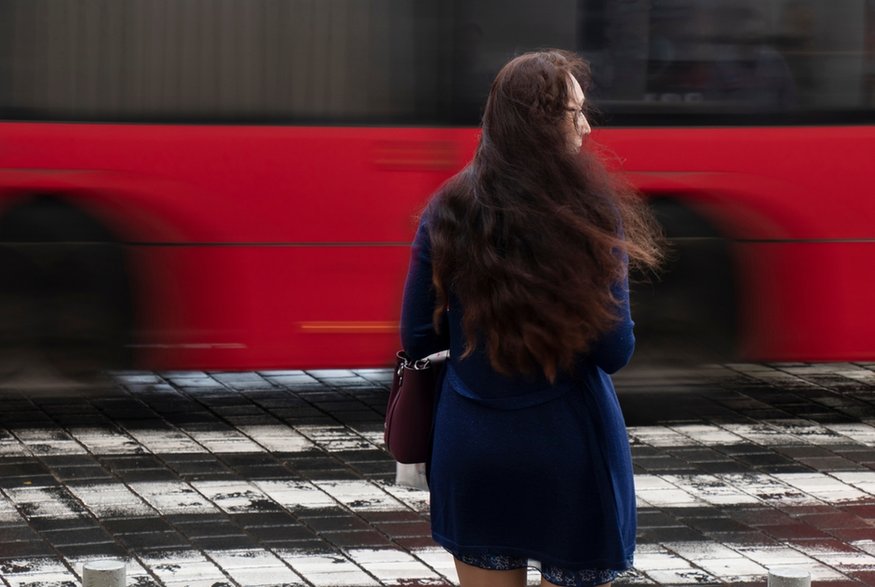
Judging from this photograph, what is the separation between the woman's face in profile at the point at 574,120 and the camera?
3221 mm

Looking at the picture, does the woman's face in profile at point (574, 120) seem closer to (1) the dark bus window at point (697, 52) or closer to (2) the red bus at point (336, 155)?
(2) the red bus at point (336, 155)

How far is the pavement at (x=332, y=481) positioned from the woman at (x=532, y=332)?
2250 millimetres

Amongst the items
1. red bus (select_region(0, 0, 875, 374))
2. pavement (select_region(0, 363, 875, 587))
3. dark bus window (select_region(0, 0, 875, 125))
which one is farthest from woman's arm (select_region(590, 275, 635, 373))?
dark bus window (select_region(0, 0, 875, 125))

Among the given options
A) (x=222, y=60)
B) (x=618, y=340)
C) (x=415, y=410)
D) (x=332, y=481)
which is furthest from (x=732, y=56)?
(x=618, y=340)

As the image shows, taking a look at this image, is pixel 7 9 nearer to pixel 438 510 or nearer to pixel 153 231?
pixel 153 231

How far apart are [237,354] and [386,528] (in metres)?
2.01

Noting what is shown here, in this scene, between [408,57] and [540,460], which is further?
[408,57]

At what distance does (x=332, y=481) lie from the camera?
7.01 metres

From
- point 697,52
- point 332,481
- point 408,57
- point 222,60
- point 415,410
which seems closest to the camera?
point 415,410

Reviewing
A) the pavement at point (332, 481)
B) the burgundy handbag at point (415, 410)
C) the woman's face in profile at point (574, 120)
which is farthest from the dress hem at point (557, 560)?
the pavement at point (332, 481)

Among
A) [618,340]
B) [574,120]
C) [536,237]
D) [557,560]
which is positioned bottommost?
[557,560]

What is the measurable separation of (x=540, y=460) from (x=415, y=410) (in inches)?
15.4

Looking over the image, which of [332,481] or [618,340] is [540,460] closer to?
[618,340]

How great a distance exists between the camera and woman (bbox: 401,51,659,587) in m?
3.18
